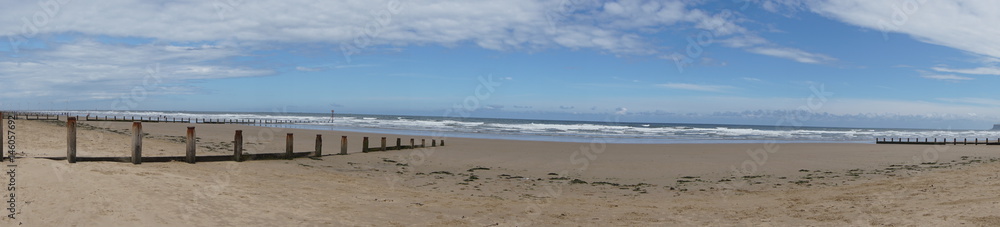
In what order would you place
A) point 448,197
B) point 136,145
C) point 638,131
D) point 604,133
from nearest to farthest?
point 136,145 < point 448,197 < point 604,133 < point 638,131

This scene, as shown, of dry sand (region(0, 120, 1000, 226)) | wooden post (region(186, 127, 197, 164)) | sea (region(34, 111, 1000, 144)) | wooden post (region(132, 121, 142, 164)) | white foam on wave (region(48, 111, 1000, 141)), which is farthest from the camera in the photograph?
white foam on wave (region(48, 111, 1000, 141))

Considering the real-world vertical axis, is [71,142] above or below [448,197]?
above

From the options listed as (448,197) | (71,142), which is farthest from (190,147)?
(448,197)

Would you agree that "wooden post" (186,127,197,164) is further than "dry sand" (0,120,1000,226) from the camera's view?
Yes

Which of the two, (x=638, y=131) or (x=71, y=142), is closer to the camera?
(x=71, y=142)

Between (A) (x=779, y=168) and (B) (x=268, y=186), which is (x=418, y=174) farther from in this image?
(A) (x=779, y=168)

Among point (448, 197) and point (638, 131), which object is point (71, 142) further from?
point (638, 131)

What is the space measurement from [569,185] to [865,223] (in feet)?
25.1

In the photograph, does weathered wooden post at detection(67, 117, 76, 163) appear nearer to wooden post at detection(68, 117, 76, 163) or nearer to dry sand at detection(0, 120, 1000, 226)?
wooden post at detection(68, 117, 76, 163)

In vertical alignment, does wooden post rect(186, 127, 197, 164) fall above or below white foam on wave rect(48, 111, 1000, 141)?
above

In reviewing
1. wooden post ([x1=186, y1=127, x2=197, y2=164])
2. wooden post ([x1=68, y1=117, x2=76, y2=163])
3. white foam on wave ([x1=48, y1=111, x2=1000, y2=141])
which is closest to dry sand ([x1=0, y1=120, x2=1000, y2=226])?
wooden post ([x1=186, y1=127, x2=197, y2=164])

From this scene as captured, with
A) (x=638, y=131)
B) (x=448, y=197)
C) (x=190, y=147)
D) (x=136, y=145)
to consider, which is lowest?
(x=448, y=197)

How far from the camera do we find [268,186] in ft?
38.4

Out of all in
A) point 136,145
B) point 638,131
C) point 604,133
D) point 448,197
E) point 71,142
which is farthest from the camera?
point 638,131
